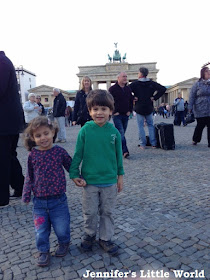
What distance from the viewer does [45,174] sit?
7.16ft

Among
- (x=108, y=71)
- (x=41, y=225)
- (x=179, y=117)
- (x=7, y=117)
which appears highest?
(x=108, y=71)

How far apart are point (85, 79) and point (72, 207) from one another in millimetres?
3306

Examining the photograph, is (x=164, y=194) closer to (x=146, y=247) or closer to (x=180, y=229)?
(x=180, y=229)

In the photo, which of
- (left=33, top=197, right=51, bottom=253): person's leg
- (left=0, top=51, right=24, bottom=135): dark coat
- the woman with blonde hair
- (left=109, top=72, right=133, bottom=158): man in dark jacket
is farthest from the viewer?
(left=109, top=72, right=133, bottom=158): man in dark jacket

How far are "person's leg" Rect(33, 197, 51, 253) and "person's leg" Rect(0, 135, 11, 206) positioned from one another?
1.27 m

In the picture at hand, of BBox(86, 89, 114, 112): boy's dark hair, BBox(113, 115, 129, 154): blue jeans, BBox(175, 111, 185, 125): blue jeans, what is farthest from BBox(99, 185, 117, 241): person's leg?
BBox(175, 111, 185, 125): blue jeans

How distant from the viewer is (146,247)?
2.28 metres

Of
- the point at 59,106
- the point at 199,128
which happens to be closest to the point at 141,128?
the point at 199,128

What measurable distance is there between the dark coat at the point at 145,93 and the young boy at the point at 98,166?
15.2 feet

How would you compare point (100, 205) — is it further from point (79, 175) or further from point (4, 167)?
point (4, 167)

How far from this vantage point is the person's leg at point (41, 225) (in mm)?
2168

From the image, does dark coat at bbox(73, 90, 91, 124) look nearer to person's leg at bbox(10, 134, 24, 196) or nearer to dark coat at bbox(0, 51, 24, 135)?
person's leg at bbox(10, 134, 24, 196)

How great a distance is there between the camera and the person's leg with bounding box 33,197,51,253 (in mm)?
2168

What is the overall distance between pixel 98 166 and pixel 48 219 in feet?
2.12
